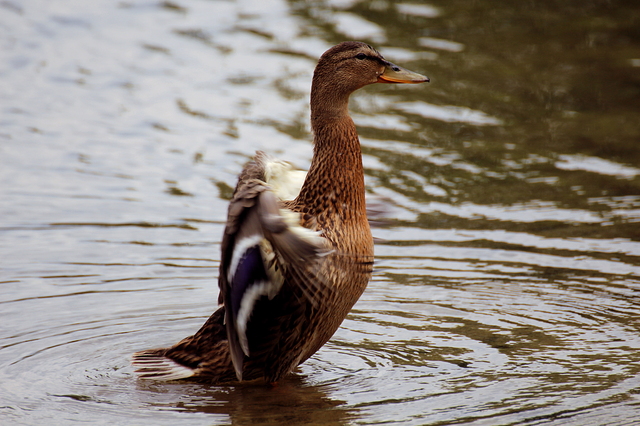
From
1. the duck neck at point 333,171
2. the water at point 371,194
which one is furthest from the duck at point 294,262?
the water at point 371,194

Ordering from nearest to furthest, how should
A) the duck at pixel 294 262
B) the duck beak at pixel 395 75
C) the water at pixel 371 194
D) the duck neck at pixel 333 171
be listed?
the duck at pixel 294 262, the water at pixel 371 194, the duck neck at pixel 333 171, the duck beak at pixel 395 75

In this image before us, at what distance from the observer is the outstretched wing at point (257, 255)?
3760 mm

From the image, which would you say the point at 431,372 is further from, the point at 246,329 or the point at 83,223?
the point at 83,223

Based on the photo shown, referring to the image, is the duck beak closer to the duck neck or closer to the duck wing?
the duck neck

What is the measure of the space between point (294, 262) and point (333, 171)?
3.12ft

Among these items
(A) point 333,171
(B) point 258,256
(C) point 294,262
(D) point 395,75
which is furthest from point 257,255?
(D) point 395,75

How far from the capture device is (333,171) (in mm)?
4699

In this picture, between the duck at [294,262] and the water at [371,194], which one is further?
the water at [371,194]

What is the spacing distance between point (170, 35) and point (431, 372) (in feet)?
28.1

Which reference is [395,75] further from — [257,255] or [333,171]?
[257,255]

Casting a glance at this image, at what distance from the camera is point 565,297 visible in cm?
562

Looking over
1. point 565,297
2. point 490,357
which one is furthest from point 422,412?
point 565,297

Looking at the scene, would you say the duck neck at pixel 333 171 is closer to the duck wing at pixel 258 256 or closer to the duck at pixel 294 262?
the duck at pixel 294 262

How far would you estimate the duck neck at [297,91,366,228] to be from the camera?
464 cm
